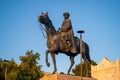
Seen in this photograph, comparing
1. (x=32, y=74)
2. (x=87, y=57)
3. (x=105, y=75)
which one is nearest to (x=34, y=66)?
(x=32, y=74)

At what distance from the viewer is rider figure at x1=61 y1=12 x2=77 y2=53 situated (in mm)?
18234

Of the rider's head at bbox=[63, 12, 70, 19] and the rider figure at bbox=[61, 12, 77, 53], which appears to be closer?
the rider figure at bbox=[61, 12, 77, 53]

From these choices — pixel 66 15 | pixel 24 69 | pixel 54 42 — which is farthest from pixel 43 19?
pixel 24 69

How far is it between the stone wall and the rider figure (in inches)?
944

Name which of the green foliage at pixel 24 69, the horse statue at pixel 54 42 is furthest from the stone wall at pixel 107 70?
the horse statue at pixel 54 42

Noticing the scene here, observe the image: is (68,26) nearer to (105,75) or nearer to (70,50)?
(70,50)

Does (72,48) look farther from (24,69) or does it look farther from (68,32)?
(24,69)

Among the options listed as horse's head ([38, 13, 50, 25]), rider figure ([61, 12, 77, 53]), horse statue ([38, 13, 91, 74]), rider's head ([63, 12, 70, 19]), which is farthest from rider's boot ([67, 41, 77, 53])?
horse's head ([38, 13, 50, 25])

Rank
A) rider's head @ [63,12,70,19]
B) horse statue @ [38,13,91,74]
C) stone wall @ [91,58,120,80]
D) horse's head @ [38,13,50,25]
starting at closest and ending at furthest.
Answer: horse statue @ [38,13,91,74]
horse's head @ [38,13,50,25]
rider's head @ [63,12,70,19]
stone wall @ [91,58,120,80]

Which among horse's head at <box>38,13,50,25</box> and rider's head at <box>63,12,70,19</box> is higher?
rider's head at <box>63,12,70,19</box>

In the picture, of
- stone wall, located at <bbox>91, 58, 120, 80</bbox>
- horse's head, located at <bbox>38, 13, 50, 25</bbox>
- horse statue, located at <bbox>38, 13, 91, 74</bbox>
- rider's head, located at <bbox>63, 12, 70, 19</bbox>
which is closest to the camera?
horse statue, located at <bbox>38, 13, 91, 74</bbox>

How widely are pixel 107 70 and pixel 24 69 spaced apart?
976 centimetres

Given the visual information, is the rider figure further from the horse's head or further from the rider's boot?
the horse's head

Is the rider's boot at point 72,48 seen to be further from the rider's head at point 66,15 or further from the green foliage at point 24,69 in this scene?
the green foliage at point 24,69
